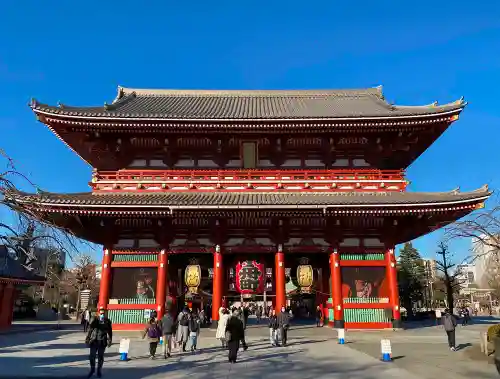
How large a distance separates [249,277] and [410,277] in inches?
1309

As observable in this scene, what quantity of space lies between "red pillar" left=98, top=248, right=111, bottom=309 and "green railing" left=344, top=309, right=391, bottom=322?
42.0 ft

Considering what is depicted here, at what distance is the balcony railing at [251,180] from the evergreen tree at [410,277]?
875 inches

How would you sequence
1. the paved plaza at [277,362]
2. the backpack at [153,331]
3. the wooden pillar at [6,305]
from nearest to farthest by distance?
the paved plaza at [277,362] < the backpack at [153,331] < the wooden pillar at [6,305]

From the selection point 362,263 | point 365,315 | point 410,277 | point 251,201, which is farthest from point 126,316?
point 410,277

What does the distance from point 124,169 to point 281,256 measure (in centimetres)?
1051

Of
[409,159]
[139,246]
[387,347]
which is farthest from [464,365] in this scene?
[139,246]

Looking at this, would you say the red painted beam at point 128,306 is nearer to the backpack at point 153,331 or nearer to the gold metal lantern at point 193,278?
the gold metal lantern at point 193,278

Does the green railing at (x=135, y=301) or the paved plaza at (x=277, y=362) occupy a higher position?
the green railing at (x=135, y=301)

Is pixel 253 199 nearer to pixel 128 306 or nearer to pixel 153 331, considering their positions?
pixel 128 306

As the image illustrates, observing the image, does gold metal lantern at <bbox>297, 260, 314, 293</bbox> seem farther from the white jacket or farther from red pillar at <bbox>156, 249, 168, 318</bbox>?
the white jacket

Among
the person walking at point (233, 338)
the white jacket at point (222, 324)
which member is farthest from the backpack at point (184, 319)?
the person walking at point (233, 338)

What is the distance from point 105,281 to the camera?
20000mm

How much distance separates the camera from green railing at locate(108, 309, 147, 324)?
19688 millimetres

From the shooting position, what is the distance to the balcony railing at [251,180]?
834 inches
